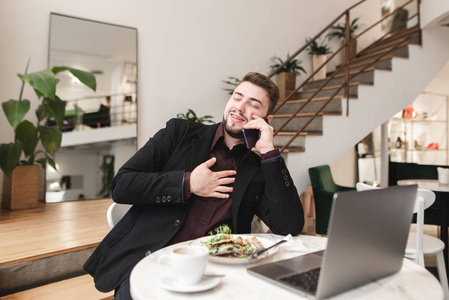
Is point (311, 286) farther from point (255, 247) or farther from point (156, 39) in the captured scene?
point (156, 39)

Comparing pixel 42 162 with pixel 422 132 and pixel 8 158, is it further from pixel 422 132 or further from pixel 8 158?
pixel 422 132

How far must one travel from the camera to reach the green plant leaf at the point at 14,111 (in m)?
2.67

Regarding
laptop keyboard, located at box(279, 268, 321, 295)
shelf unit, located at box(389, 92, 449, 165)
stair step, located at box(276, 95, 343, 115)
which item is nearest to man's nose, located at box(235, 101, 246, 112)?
laptop keyboard, located at box(279, 268, 321, 295)

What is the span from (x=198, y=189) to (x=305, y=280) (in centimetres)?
56

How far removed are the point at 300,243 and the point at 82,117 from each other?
3.11 m

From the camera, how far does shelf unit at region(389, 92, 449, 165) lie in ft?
22.1

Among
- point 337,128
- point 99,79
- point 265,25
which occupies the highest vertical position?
point 265,25

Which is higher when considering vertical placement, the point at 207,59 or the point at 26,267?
the point at 207,59

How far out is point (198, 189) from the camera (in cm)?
125

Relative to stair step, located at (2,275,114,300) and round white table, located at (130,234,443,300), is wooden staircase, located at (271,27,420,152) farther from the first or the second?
round white table, located at (130,234,443,300)

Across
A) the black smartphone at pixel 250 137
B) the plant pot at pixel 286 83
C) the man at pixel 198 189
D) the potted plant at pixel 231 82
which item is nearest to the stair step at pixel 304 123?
the plant pot at pixel 286 83

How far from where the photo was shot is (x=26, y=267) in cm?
190

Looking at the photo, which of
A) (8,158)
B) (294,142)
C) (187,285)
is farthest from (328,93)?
(187,285)

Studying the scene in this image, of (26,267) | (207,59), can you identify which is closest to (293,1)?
(207,59)
